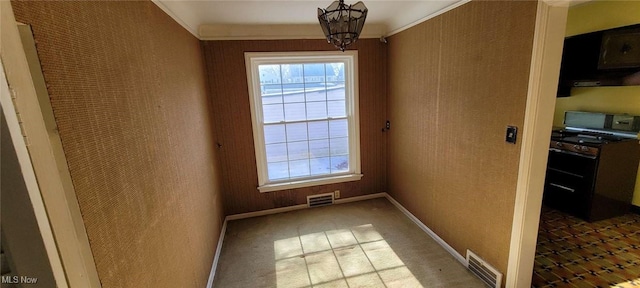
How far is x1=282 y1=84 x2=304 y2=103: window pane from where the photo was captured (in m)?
3.08

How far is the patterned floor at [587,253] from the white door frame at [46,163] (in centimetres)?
Answer: 273

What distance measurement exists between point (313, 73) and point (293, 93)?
0.34 meters

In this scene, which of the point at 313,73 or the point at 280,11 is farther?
the point at 313,73

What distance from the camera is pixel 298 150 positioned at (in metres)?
3.29

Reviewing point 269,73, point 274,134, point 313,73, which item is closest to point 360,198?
point 274,134

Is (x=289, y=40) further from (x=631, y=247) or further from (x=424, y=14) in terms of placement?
(x=631, y=247)

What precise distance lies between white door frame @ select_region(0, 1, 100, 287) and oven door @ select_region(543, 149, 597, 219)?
402 cm

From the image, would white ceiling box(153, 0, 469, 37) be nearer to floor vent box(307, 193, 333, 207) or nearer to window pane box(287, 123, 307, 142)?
window pane box(287, 123, 307, 142)

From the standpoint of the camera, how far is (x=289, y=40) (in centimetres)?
292

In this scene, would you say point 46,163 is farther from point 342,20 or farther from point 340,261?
point 340,261

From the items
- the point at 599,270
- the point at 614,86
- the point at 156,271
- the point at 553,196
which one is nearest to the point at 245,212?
the point at 156,271

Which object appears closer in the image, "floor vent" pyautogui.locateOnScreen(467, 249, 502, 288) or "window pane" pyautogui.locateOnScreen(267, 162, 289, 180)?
"floor vent" pyautogui.locateOnScreen(467, 249, 502, 288)

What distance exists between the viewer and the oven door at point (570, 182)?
274cm

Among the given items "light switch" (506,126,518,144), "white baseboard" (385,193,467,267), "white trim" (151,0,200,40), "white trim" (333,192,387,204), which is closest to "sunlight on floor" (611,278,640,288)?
"white baseboard" (385,193,467,267)
